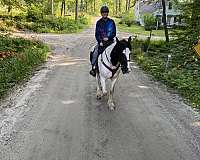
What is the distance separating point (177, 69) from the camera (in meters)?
17.2

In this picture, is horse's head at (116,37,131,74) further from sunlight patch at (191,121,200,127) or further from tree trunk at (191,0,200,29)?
tree trunk at (191,0,200,29)

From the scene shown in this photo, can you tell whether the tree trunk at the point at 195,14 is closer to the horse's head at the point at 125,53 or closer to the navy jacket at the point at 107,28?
the navy jacket at the point at 107,28

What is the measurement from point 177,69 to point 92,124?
31.0 ft

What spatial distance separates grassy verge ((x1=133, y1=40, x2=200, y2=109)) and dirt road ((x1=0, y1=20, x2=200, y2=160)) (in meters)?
0.69

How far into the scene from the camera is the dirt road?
701 cm

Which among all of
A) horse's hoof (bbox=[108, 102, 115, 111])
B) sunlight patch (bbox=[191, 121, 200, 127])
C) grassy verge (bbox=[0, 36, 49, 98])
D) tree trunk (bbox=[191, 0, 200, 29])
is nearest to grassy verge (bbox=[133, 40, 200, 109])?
tree trunk (bbox=[191, 0, 200, 29])

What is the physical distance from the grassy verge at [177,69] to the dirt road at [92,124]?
69 cm

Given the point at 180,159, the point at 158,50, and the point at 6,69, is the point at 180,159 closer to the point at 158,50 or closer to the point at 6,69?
the point at 6,69

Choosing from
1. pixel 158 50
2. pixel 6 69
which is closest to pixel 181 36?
pixel 158 50

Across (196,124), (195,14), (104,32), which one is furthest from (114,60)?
(195,14)

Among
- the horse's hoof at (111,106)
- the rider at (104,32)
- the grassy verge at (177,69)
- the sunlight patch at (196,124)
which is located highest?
the rider at (104,32)

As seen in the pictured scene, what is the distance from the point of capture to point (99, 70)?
1029cm

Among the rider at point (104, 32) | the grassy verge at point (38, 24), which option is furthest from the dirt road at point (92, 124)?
the grassy verge at point (38, 24)

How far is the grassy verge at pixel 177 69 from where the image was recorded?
1298cm
